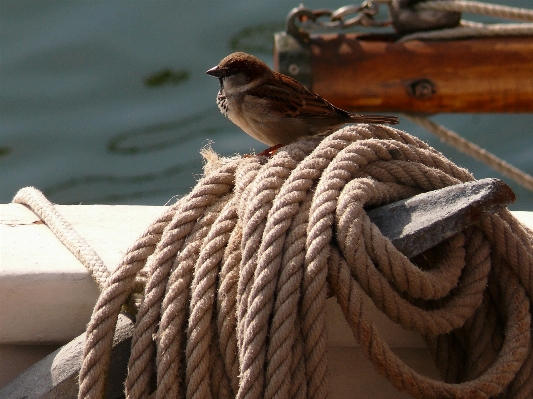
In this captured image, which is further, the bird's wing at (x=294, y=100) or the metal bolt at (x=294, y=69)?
the metal bolt at (x=294, y=69)

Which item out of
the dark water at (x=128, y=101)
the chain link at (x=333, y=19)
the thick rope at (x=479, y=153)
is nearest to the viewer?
the chain link at (x=333, y=19)

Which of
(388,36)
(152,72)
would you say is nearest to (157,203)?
(152,72)

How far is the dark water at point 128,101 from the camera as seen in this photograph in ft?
24.1

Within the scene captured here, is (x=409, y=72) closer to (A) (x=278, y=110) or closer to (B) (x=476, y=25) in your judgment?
(B) (x=476, y=25)

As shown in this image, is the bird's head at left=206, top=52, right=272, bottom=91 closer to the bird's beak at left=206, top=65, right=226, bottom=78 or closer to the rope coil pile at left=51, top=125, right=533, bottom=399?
the bird's beak at left=206, top=65, right=226, bottom=78

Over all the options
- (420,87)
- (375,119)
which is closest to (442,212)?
(375,119)

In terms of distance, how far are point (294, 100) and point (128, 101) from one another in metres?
4.28

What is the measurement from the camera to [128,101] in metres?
7.76

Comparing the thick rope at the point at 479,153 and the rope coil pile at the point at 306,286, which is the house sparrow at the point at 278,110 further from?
the rope coil pile at the point at 306,286

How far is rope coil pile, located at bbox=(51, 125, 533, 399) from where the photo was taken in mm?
1762

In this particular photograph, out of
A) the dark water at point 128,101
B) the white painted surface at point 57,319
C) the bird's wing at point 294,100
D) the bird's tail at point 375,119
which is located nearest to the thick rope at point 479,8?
the bird's tail at point 375,119

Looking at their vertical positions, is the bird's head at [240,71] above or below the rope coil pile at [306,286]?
below

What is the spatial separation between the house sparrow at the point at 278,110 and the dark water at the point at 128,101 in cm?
333

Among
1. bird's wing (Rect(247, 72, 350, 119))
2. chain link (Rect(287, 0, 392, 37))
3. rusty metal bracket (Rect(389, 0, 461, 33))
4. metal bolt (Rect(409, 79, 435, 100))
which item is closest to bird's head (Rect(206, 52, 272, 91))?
bird's wing (Rect(247, 72, 350, 119))
